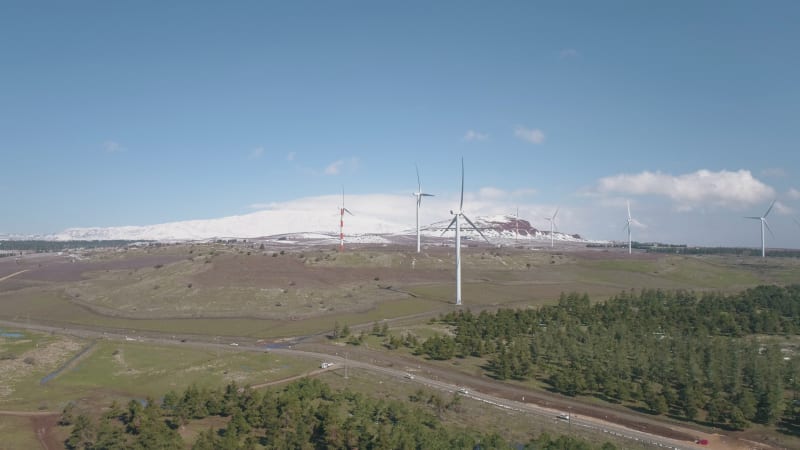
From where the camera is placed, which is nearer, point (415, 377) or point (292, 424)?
point (292, 424)

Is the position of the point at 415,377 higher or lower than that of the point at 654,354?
lower

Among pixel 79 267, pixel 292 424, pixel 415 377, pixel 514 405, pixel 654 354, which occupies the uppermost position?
pixel 79 267

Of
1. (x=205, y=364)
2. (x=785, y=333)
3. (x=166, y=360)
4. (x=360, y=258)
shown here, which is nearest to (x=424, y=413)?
(x=205, y=364)

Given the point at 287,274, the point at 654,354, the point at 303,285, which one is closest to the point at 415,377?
the point at 654,354

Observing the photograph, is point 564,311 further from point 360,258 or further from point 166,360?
point 360,258

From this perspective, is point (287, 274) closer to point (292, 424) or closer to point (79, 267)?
point (79, 267)

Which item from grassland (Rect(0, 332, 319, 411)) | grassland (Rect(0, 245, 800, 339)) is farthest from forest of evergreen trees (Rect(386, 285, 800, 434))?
grassland (Rect(0, 245, 800, 339))

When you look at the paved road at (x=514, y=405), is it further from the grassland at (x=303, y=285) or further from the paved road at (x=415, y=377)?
the grassland at (x=303, y=285)
